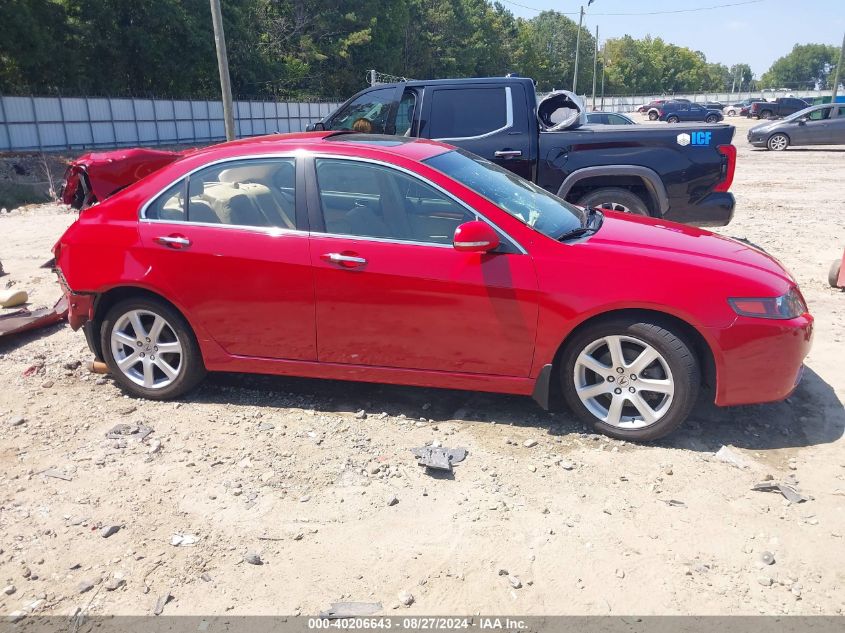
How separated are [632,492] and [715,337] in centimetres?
97

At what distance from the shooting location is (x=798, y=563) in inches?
117

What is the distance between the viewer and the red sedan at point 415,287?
3.79 metres

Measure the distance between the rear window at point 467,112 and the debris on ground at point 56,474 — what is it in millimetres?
5251

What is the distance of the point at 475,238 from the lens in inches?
149

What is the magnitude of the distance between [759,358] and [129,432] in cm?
372

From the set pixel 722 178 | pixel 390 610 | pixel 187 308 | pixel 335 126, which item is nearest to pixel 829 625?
pixel 390 610

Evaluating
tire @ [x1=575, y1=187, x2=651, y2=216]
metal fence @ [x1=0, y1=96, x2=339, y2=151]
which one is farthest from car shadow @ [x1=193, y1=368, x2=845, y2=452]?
metal fence @ [x1=0, y1=96, x2=339, y2=151]

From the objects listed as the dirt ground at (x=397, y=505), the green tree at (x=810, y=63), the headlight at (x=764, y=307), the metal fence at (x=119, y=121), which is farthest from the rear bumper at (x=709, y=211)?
the green tree at (x=810, y=63)

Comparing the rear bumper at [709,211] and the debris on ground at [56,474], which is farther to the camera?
the rear bumper at [709,211]

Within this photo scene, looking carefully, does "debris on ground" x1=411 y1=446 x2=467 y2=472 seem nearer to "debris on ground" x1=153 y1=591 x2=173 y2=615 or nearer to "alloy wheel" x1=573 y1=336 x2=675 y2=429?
"alloy wheel" x1=573 y1=336 x2=675 y2=429

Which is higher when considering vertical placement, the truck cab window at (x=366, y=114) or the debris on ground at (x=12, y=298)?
the truck cab window at (x=366, y=114)

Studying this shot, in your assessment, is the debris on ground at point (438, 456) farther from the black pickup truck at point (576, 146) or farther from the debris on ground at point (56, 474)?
the black pickup truck at point (576, 146)

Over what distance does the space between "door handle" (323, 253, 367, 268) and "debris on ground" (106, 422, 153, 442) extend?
1.57 metres

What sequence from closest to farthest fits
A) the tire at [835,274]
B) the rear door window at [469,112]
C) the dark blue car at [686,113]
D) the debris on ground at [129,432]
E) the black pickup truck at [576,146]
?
the debris on ground at [129,432] → the tire at [835,274] → the black pickup truck at [576,146] → the rear door window at [469,112] → the dark blue car at [686,113]
